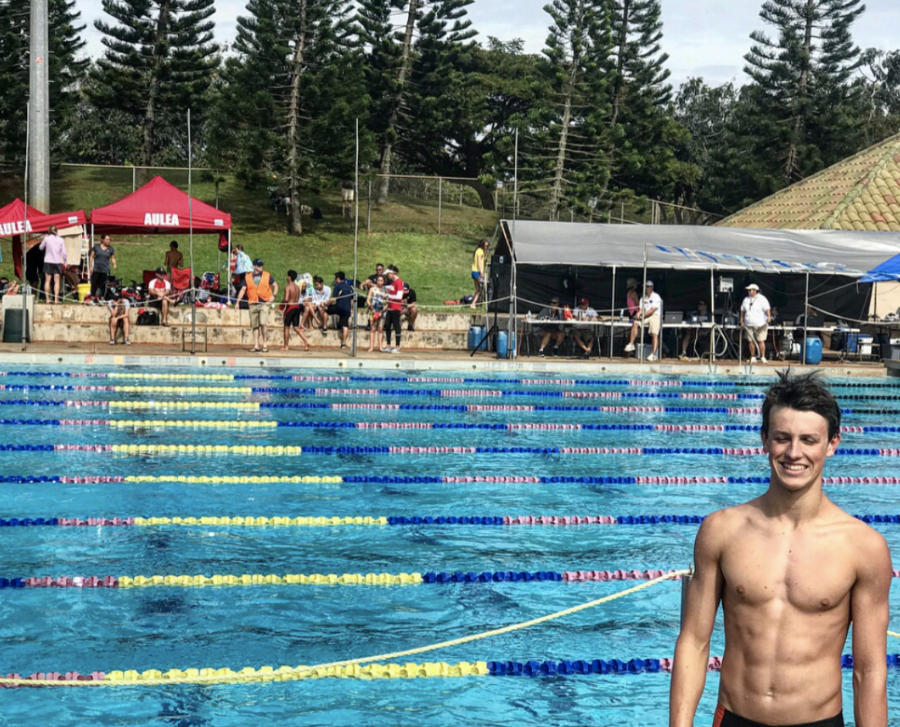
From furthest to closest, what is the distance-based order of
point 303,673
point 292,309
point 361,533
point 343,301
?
1. point 343,301
2. point 292,309
3. point 361,533
4. point 303,673

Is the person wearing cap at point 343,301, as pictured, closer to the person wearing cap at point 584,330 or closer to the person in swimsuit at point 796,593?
the person wearing cap at point 584,330

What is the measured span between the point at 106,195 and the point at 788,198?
21571 millimetres

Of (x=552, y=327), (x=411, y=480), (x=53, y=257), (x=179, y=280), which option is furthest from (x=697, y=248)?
(x=411, y=480)

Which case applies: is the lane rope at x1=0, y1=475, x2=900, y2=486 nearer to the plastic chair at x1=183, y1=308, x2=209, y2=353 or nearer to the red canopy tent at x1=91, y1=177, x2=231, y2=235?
the plastic chair at x1=183, y1=308, x2=209, y2=353

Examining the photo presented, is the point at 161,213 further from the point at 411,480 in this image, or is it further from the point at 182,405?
the point at 411,480

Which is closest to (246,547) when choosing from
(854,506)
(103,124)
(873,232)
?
(854,506)

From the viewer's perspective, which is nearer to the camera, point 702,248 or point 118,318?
point 118,318

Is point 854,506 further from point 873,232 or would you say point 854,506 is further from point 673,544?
point 873,232

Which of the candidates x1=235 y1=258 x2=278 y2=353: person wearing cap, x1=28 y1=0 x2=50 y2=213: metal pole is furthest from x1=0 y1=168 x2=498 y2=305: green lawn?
x1=235 y1=258 x2=278 y2=353: person wearing cap

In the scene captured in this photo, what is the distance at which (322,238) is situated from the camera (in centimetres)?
3731

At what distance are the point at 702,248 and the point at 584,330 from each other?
109 inches

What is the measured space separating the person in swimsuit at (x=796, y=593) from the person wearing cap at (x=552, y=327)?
59.0 ft

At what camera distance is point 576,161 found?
40031 mm

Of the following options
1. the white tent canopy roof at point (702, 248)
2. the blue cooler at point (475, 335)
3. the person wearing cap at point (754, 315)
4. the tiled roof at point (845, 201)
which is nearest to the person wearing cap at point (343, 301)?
the blue cooler at point (475, 335)
